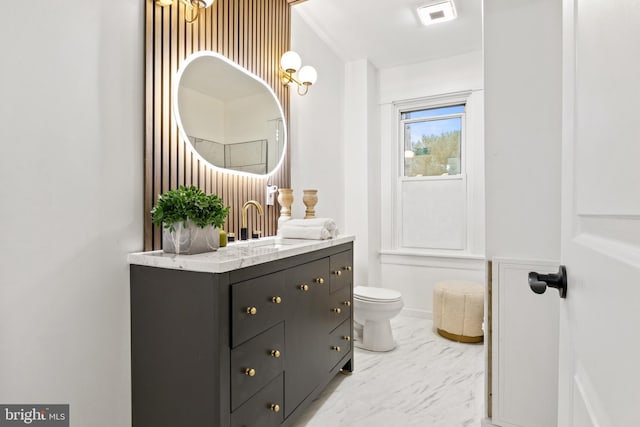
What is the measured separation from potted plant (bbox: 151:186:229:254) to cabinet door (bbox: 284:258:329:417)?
45 cm

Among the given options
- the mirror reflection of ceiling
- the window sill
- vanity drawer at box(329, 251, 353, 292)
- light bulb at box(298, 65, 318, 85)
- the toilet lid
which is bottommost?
the toilet lid

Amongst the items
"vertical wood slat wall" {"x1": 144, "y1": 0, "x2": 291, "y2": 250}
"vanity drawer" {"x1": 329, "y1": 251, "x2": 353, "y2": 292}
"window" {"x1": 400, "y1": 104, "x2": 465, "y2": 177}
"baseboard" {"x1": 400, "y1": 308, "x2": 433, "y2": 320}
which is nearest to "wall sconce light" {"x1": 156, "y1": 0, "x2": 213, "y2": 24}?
"vertical wood slat wall" {"x1": 144, "y1": 0, "x2": 291, "y2": 250}

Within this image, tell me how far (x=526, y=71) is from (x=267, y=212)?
5.60 ft

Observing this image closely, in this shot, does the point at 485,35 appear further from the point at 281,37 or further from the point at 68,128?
the point at 68,128

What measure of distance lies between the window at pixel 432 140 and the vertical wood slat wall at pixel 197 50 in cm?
179

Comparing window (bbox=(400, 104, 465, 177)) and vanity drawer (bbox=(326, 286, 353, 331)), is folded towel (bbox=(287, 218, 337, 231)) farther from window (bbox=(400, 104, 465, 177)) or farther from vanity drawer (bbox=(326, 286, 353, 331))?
window (bbox=(400, 104, 465, 177))

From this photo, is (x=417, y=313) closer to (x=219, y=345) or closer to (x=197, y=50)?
(x=219, y=345)

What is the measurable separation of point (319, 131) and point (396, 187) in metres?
1.24

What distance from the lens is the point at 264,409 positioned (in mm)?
1468

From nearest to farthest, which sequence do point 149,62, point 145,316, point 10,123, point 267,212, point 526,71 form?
point 10,123 → point 145,316 → point 149,62 → point 526,71 → point 267,212

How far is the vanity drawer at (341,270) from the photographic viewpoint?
2.09 metres

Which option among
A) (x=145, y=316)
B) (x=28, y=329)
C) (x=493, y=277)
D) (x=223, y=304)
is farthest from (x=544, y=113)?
(x=28, y=329)

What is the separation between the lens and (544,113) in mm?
1609

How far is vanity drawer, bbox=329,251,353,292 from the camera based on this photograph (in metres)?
2.09
